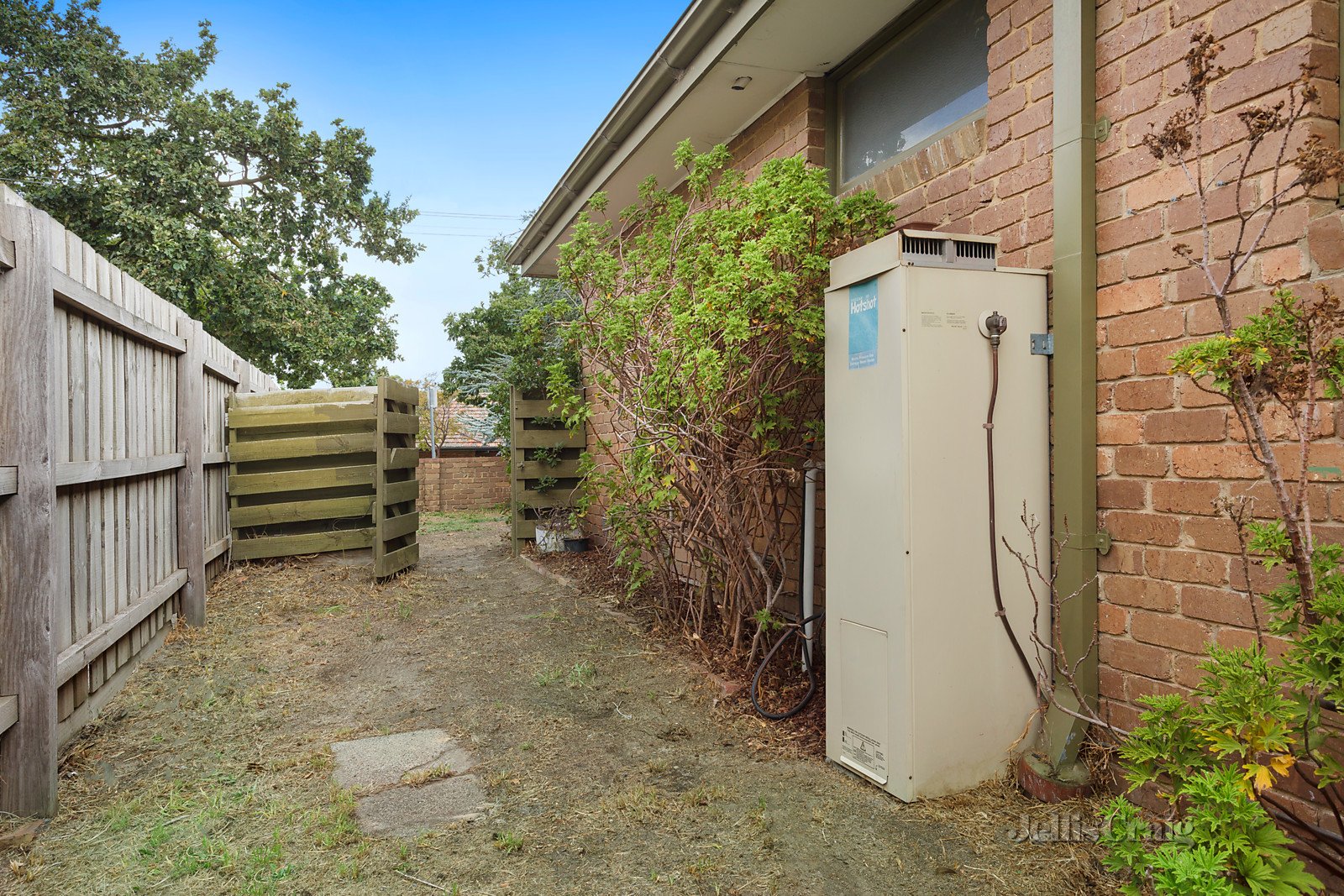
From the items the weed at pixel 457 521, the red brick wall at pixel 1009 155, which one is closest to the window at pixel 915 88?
the red brick wall at pixel 1009 155

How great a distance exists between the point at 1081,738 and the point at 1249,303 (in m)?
1.43

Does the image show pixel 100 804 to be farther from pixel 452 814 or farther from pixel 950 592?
pixel 950 592

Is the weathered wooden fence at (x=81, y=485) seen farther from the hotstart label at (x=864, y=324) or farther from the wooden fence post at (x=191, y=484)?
the hotstart label at (x=864, y=324)

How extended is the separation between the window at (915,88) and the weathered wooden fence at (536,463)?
4.82 m

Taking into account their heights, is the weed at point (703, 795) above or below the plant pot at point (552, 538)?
below

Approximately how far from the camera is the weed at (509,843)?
2443mm

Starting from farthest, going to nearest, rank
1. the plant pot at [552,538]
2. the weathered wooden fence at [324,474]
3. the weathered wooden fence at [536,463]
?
the weathered wooden fence at [536,463] → the plant pot at [552,538] → the weathered wooden fence at [324,474]

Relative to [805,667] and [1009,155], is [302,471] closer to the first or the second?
[805,667]

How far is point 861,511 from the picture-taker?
2896mm

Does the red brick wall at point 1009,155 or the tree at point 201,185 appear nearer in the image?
the red brick wall at point 1009,155

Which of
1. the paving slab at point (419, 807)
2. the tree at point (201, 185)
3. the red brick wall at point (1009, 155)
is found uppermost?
the tree at point (201, 185)

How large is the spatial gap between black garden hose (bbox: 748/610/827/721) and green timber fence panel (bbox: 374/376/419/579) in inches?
164

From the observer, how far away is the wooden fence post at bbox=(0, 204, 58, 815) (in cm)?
260

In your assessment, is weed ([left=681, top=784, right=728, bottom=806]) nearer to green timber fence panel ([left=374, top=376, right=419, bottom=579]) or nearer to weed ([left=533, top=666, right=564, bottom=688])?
weed ([left=533, top=666, right=564, bottom=688])
